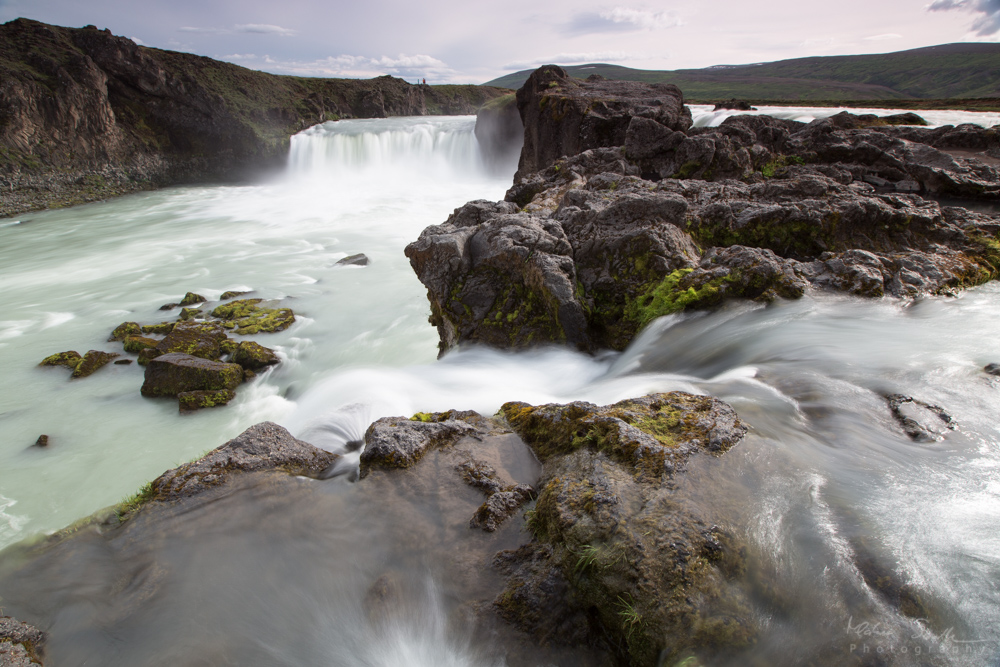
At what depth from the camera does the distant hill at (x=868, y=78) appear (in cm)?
8881

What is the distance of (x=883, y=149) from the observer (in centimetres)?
1091

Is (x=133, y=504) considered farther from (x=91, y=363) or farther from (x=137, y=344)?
(x=137, y=344)

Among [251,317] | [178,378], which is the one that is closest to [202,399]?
[178,378]

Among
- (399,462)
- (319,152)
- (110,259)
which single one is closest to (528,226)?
(399,462)

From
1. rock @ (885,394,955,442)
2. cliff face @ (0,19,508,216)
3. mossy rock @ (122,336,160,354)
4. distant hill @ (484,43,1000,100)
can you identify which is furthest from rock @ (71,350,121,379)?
distant hill @ (484,43,1000,100)

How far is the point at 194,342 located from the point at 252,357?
1421mm

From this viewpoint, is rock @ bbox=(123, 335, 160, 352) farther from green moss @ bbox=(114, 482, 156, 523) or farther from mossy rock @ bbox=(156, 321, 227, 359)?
green moss @ bbox=(114, 482, 156, 523)

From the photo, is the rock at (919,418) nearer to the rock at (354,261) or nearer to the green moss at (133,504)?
the green moss at (133,504)

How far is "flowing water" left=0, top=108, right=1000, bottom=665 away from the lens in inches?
94.3

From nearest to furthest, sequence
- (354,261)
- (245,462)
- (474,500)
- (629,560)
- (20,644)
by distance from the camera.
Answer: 1. (629,560)
2. (20,644)
3. (474,500)
4. (245,462)
5. (354,261)

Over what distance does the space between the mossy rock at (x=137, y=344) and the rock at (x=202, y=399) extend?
257 cm

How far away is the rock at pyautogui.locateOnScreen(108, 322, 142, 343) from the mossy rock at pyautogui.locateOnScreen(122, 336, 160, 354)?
2.10ft

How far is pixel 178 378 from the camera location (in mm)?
7996

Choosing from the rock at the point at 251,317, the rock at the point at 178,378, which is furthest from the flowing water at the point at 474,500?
the rock at the point at 251,317
